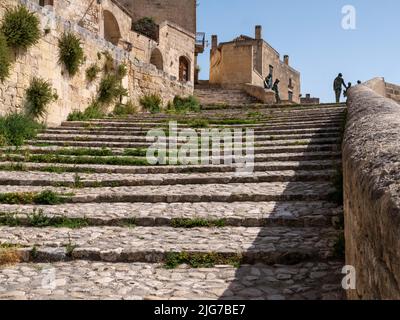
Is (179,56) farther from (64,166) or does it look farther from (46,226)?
(46,226)

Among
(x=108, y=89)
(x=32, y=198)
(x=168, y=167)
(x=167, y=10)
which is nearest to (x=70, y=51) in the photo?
(x=108, y=89)

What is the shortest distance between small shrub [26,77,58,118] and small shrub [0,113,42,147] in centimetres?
44

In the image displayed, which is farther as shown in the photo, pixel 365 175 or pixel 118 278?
pixel 118 278

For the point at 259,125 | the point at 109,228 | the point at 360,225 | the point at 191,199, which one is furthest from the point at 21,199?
the point at 259,125

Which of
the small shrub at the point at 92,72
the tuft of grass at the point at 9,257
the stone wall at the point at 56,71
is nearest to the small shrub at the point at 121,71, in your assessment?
the stone wall at the point at 56,71

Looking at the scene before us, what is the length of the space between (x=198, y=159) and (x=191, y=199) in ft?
8.74

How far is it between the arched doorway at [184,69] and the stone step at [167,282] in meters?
26.7

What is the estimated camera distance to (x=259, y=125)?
1245cm

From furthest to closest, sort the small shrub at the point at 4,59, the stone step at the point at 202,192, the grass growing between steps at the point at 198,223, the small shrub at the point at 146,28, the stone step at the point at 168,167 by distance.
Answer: the small shrub at the point at 146,28, the small shrub at the point at 4,59, the stone step at the point at 168,167, the stone step at the point at 202,192, the grass growing between steps at the point at 198,223

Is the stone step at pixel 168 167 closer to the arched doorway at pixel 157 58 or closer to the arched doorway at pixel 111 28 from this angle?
the arched doorway at pixel 111 28

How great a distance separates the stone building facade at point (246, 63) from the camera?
1275 inches

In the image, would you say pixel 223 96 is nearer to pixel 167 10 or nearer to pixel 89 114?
pixel 167 10

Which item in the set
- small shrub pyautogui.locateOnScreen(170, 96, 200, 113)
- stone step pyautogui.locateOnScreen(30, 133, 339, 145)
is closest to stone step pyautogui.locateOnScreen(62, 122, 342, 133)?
stone step pyautogui.locateOnScreen(30, 133, 339, 145)

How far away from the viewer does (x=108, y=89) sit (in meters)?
14.6
